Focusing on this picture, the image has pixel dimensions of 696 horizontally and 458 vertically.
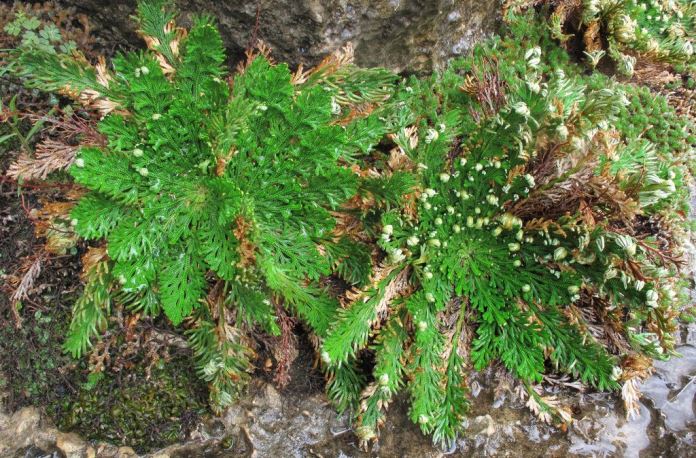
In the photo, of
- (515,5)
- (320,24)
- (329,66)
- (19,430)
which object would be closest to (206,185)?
(329,66)

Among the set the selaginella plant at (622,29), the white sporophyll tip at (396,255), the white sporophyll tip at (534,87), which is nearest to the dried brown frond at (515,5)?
the selaginella plant at (622,29)

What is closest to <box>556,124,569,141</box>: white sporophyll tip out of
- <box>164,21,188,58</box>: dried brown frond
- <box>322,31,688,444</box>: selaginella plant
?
<box>322,31,688,444</box>: selaginella plant

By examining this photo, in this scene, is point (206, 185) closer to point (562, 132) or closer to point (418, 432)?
point (418, 432)

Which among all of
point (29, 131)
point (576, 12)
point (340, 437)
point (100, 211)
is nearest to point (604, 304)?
point (340, 437)

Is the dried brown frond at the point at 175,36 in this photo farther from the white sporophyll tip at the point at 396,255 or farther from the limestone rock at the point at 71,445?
the limestone rock at the point at 71,445

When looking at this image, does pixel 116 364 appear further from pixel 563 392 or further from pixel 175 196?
pixel 563 392

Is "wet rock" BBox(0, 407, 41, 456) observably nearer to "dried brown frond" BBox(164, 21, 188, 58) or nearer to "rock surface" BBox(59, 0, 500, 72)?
"dried brown frond" BBox(164, 21, 188, 58)
